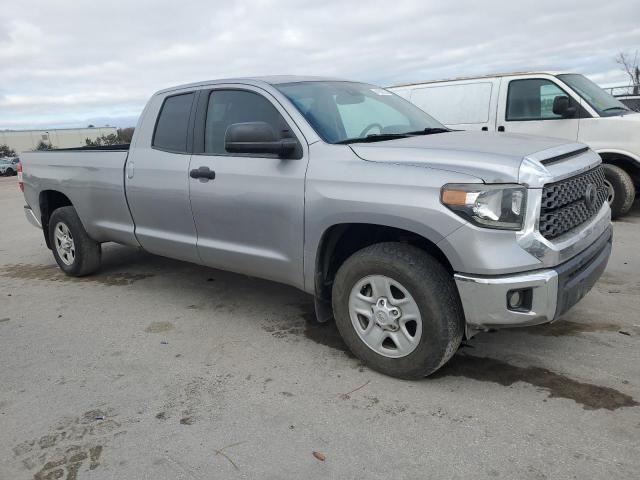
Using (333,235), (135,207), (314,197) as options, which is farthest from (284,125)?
(135,207)

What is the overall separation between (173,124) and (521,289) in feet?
10.3

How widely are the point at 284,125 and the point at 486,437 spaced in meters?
2.32

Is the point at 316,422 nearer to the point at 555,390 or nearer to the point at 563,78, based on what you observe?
the point at 555,390

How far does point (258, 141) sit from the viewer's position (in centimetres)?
351

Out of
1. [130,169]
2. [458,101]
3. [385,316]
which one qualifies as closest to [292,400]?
[385,316]

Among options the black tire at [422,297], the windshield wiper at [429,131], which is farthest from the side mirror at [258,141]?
the windshield wiper at [429,131]

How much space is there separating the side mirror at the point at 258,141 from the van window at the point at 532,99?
5229 millimetres

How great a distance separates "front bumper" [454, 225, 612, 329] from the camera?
2773 mm

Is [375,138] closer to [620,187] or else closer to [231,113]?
[231,113]

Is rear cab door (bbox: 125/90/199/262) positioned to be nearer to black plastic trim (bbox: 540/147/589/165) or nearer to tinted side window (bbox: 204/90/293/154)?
tinted side window (bbox: 204/90/293/154)

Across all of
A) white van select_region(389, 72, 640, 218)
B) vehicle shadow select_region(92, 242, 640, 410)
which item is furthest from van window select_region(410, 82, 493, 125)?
vehicle shadow select_region(92, 242, 640, 410)

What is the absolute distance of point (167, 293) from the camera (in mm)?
5258


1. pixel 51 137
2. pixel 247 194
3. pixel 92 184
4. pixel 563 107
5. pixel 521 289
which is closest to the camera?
pixel 521 289

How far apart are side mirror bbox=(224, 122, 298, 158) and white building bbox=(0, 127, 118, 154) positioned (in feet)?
265
